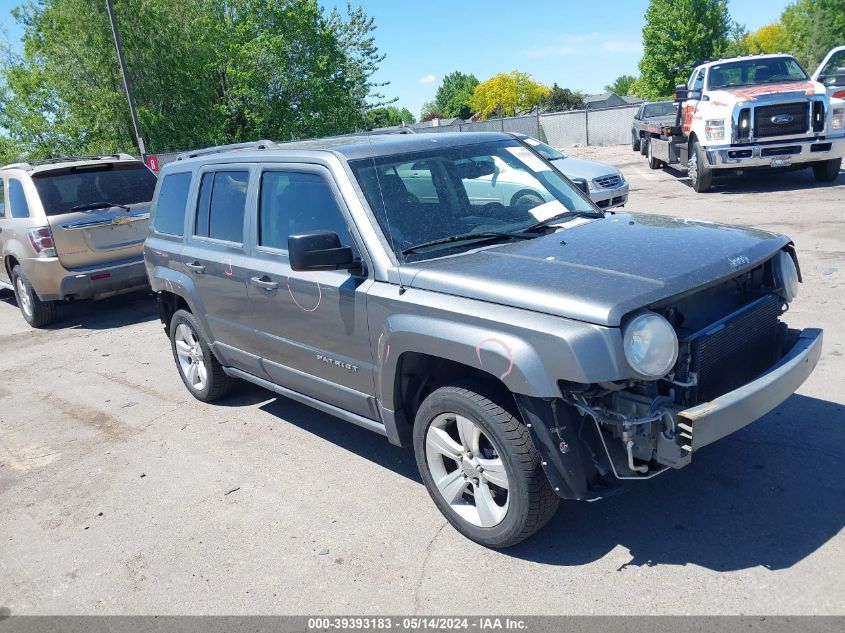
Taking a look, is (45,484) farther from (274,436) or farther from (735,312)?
(735,312)

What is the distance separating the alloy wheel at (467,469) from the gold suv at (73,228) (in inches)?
269

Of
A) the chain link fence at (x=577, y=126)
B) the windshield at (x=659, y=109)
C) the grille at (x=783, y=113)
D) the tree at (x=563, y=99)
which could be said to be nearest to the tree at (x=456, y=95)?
the tree at (x=563, y=99)

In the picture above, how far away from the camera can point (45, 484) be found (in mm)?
4945

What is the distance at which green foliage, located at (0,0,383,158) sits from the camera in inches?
1217

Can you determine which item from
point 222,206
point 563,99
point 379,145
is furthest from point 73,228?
point 563,99

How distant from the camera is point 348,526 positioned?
156 inches

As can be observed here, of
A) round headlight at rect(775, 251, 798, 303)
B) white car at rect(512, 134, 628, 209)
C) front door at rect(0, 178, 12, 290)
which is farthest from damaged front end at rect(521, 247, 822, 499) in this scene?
front door at rect(0, 178, 12, 290)

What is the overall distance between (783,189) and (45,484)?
517 inches

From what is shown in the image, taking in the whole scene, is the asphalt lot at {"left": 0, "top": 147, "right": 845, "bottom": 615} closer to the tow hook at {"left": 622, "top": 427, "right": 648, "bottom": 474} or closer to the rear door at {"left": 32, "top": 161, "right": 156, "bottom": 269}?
the tow hook at {"left": 622, "top": 427, "right": 648, "bottom": 474}

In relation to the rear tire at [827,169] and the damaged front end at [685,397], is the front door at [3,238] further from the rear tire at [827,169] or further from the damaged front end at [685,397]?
the rear tire at [827,169]

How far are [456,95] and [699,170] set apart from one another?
134527 millimetres

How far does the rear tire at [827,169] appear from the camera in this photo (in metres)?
13.4

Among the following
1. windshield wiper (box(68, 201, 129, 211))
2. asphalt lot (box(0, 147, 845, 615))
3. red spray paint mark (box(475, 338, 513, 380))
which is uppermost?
windshield wiper (box(68, 201, 129, 211))

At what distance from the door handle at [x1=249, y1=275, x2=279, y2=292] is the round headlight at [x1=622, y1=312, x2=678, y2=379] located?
92.5 inches
